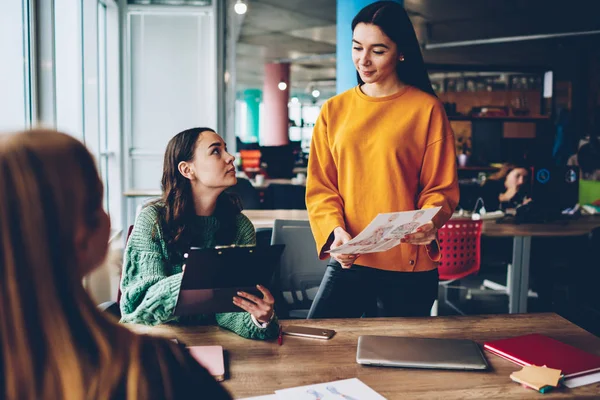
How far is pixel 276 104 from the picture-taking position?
16422mm

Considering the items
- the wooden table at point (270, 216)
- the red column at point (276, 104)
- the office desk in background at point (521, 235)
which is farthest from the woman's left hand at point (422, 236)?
the red column at point (276, 104)

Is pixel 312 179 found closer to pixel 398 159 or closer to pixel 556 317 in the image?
pixel 398 159

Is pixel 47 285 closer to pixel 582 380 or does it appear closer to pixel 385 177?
pixel 582 380

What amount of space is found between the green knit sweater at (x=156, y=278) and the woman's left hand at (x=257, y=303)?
0.06 meters

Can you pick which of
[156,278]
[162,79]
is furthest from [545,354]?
[162,79]

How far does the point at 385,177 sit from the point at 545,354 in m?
0.78

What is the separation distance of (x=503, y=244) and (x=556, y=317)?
2981 mm

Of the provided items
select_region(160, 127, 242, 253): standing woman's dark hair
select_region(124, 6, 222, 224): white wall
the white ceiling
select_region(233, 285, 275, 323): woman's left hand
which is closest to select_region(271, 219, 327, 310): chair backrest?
select_region(160, 127, 242, 253): standing woman's dark hair

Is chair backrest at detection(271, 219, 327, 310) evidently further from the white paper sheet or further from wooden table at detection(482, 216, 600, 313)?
the white paper sheet

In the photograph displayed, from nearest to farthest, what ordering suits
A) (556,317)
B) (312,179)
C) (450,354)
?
(450,354), (556,317), (312,179)

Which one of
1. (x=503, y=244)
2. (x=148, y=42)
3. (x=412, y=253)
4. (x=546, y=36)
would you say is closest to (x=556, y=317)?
A: (x=412, y=253)

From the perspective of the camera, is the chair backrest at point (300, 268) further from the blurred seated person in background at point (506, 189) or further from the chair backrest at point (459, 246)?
the blurred seated person in background at point (506, 189)

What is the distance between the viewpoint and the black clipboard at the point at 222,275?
57.7 inches

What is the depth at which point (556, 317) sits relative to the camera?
1.89 meters
